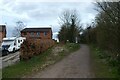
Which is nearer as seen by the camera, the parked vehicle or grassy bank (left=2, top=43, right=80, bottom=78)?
grassy bank (left=2, top=43, right=80, bottom=78)

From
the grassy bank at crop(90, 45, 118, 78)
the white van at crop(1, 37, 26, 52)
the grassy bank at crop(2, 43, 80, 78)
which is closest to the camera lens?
the grassy bank at crop(90, 45, 118, 78)

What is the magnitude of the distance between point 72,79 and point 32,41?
44.6 feet

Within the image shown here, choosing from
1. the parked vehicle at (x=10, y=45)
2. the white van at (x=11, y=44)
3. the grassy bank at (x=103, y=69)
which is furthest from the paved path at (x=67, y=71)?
the white van at (x=11, y=44)

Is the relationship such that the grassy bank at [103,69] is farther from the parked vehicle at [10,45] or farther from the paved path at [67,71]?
the parked vehicle at [10,45]

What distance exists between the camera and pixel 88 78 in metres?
14.5

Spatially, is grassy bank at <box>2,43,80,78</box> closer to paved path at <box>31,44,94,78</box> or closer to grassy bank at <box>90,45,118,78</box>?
paved path at <box>31,44,94,78</box>

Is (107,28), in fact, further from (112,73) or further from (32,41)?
(32,41)

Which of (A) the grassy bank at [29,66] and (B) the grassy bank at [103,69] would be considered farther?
(A) the grassy bank at [29,66]

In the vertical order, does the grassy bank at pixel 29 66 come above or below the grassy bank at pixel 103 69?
below

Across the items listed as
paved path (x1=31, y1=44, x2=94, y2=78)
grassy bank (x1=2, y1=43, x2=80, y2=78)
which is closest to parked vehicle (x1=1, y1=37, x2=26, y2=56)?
grassy bank (x1=2, y1=43, x2=80, y2=78)

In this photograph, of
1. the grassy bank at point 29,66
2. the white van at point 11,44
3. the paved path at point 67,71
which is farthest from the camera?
the white van at point 11,44

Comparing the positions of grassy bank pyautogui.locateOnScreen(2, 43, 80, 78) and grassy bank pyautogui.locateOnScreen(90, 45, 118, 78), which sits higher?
grassy bank pyautogui.locateOnScreen(90, 45, 118, 78)

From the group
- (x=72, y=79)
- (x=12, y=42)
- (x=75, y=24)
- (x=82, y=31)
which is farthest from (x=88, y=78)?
(x=82, y=31)

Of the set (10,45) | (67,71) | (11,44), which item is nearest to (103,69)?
(67,71)
